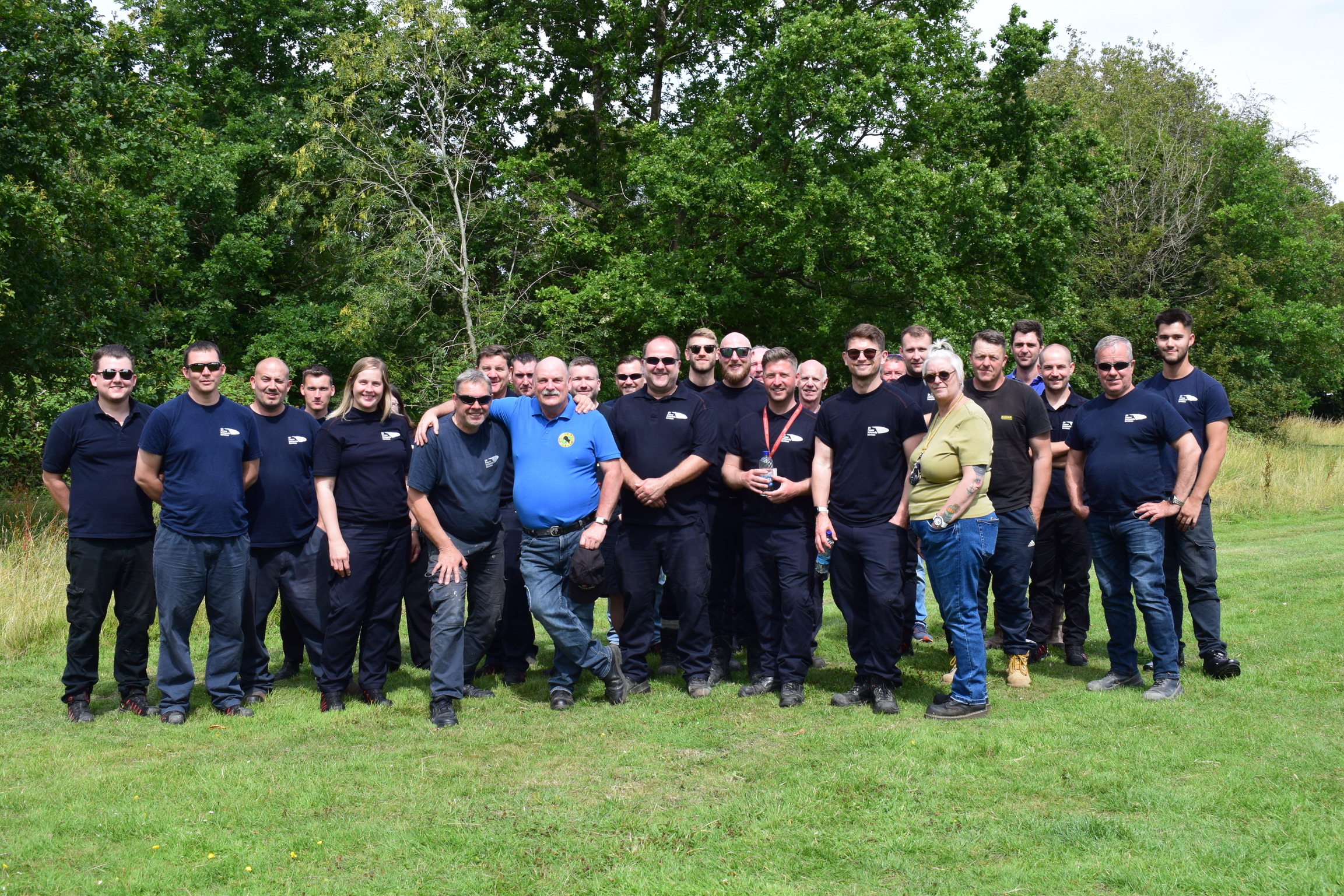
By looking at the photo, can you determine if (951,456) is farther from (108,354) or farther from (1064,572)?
(108,354)

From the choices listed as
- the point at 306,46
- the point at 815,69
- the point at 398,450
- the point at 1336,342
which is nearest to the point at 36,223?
the point at 398,450

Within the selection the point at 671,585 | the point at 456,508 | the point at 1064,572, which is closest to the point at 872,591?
the point at 671,585

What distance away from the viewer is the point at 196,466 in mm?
6113

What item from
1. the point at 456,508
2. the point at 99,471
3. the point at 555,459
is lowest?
the point at 456,508

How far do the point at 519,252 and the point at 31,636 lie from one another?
17.8 meters

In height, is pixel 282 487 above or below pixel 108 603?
above

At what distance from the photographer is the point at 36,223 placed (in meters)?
13.5

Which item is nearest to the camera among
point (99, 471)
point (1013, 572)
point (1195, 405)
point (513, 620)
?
point (99, 471)

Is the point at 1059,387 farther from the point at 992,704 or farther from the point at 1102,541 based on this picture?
the point at 992,704

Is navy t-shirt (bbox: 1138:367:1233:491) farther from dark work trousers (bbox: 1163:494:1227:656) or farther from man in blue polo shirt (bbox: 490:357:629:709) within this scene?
man in blue polo shirt (bbox: 490:357:629:709)

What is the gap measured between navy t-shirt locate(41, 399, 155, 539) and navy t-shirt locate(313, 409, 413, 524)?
1.06m

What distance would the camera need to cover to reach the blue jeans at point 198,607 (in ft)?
20.0

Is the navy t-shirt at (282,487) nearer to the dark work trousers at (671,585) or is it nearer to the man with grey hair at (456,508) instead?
the man with grey hair at (456,508)

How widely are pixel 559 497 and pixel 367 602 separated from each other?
1388 mm
